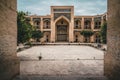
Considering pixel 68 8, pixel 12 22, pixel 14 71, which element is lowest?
pixel 14 71

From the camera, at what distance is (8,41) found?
638 centimetres

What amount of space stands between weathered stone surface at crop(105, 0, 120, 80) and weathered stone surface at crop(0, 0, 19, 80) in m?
4.19

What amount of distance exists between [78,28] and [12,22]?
3383 centimetres

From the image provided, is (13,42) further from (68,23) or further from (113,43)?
(68,23)

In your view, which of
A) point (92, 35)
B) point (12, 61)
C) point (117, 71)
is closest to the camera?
point (117, 71)

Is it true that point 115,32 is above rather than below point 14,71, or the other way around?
above

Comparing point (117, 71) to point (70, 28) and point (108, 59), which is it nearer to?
point (108, 59)

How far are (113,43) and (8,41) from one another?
4.30 metres

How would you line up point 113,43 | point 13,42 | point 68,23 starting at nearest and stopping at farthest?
point 113,43, point 13,42, point 68,23

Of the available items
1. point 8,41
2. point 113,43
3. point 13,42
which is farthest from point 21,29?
point 113,43

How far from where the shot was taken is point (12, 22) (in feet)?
22.6

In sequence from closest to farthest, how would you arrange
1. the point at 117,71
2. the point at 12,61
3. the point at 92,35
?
the point at 117,71
the point at 12,61
the point at 92,35

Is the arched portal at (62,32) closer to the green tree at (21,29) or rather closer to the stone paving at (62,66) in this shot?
the stone paving at (62,66)

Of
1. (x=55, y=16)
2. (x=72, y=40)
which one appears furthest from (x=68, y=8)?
(x=72, y=40)
